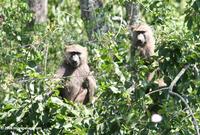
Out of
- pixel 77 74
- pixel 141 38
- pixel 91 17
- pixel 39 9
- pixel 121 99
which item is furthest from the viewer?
pixel 39 9

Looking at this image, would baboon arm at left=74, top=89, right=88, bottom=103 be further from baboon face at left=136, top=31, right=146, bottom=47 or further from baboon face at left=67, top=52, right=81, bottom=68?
baboon face at left=136, top=31, right=146, bottom=47

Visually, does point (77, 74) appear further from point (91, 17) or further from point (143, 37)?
point (91, 17)

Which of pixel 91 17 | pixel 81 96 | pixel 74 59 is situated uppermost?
pixel 91 17

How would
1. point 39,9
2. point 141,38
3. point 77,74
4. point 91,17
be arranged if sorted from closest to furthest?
1. point 77,74
2. point 141,38
3. point 91,17
4. point 39,9

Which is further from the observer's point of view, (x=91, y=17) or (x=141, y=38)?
(x=91, y=17)

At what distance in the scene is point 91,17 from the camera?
1153 centimetres

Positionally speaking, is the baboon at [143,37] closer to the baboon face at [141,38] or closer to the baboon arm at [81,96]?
the baboon face at [141,38]

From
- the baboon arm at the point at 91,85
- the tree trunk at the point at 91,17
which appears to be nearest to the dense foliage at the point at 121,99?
the baboon arm at the point at 91,85

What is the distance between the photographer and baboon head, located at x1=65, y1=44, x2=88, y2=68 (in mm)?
9781

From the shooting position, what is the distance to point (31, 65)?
8133 millimetres

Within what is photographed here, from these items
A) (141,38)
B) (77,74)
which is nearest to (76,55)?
(77,74)

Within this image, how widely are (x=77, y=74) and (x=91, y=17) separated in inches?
76.9

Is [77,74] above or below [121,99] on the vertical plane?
below

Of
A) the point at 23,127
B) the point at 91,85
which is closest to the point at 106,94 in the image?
the point at 23,127
